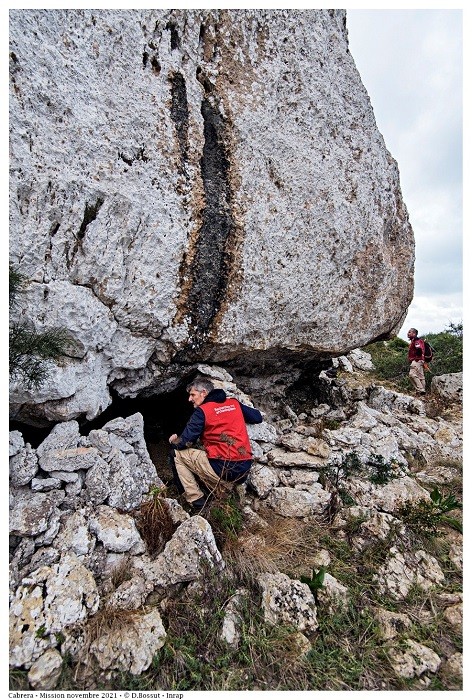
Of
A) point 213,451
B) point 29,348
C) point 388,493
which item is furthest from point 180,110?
point 388,493

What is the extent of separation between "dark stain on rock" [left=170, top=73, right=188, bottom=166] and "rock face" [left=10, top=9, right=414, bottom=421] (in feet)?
0.06

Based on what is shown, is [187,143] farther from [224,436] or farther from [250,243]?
[224,436]

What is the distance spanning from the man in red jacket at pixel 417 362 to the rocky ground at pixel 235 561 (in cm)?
355

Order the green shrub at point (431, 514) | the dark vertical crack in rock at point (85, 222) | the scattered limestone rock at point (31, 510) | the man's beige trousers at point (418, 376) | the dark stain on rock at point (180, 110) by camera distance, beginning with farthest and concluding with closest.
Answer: the man's beige trousers at point (418, 376), the dark stain on rock at point (180, 110), the green shrub at point (431, 514), the dark vertical crack in rock at point (85, 222), the scattered limestone rock at point (31, 510)

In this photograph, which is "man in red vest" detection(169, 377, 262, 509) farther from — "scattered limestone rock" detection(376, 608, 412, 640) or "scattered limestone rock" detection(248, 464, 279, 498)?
"scattered limestone rock" detection(376, 608, 412, 640)

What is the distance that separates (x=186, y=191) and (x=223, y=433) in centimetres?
305

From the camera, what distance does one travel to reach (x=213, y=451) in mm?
4664

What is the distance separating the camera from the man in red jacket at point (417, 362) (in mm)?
8953

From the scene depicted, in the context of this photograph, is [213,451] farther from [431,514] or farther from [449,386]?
[449,386]

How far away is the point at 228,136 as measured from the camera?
16.8 feet

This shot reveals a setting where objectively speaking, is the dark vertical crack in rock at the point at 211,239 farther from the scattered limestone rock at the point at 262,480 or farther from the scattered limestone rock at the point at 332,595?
the scattered limestone rock at the point at 332,595

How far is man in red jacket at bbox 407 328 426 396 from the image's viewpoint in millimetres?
8953

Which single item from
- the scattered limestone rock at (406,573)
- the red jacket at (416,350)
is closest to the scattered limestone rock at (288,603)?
the scattered limestone rock at (406,573)

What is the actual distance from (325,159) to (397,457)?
15.1ft
